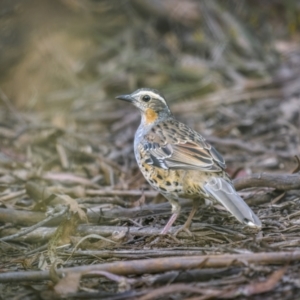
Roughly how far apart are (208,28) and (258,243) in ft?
27.0

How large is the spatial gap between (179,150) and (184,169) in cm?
30

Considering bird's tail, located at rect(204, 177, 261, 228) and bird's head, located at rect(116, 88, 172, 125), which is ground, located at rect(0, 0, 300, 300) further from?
bird's head, located at rect(116, 88, 172, 125)

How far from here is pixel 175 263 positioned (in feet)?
13.9

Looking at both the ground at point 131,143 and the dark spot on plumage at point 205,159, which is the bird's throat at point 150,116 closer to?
the ground at point 131,143

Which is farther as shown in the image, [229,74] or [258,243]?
[229,74]

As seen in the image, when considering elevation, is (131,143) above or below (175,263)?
below

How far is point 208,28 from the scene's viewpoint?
12297 millimetres

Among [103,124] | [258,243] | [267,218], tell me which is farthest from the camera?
[103,124]

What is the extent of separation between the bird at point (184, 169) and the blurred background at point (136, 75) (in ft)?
5.16

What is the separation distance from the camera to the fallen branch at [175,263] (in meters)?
4.18

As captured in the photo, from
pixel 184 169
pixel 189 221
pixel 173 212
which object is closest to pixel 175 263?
pixel 189 221

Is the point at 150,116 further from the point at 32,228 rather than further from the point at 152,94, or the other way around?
the point at 32,228

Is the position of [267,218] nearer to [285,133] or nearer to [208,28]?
[285,133]

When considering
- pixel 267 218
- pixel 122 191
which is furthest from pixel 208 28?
pixel 267 218
